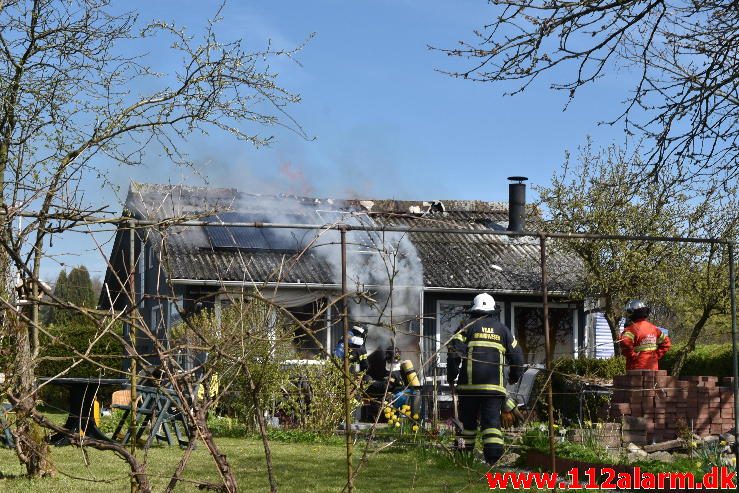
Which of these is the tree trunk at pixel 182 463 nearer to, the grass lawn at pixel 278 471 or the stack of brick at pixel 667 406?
the grass lawn at pixel 278 471

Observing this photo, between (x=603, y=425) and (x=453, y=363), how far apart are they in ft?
5.63

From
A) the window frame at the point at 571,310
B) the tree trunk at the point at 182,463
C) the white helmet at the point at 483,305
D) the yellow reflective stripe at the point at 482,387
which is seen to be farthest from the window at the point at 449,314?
the tree trunk at the point at 182,463

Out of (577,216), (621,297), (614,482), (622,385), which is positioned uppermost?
(577,216)

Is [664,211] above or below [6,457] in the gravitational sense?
above

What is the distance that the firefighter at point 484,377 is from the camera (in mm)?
9812

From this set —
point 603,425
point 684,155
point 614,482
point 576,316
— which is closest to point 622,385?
point 603,425

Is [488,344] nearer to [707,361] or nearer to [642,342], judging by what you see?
[642,342]

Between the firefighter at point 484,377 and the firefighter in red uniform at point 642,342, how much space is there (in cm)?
160

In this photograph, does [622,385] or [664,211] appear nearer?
[622,385]

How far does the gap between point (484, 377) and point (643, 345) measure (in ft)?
7.16

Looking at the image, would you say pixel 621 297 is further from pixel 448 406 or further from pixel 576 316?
pixel 448 406

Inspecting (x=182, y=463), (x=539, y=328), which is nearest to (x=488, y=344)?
(x=182, y=463)

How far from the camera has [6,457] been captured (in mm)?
10062

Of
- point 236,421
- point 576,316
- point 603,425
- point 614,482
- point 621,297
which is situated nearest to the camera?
point 614,482
